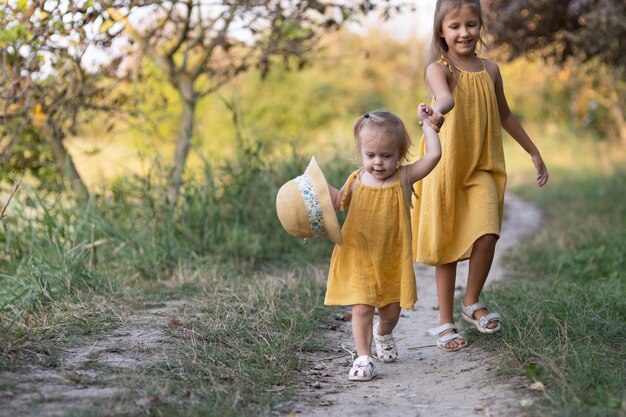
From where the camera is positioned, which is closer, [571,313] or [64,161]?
[571,313]

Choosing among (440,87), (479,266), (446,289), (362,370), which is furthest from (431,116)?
(362,370)

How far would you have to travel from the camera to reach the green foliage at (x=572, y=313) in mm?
3094

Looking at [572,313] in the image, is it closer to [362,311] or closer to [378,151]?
[362,311]

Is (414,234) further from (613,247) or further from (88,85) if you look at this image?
(88,85)

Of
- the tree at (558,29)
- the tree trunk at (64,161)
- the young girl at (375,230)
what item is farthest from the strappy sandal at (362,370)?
the tree at (558,29)

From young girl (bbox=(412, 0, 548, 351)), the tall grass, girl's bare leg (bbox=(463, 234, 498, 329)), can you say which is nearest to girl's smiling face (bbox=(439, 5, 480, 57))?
young girl (bbox=(412, 0, 548, 351))

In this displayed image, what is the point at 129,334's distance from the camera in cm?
398

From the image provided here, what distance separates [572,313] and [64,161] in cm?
417

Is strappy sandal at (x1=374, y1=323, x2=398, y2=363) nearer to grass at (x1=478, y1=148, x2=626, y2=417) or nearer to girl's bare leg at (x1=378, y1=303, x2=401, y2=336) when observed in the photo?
girl's bare leg at (x1=378, y1=303, x2=401, y2=336)

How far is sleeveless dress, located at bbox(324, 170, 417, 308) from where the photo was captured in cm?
372

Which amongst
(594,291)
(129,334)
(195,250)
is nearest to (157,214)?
(195,250)

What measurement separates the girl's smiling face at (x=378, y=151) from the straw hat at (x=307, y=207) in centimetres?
27

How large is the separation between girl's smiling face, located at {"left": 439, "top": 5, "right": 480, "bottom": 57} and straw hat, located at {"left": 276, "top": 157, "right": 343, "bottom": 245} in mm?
1007

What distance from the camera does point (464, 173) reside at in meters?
4.11
